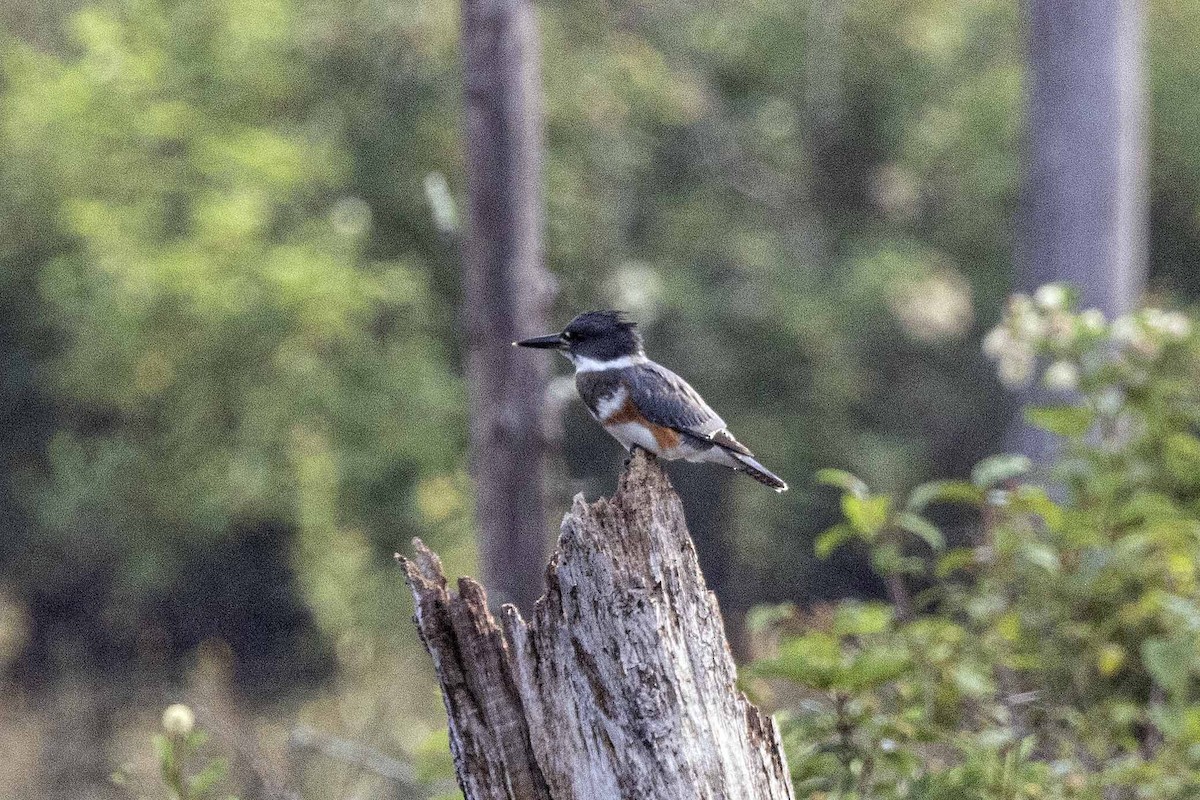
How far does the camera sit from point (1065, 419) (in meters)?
4.02

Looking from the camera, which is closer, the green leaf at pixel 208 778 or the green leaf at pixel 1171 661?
the green leaf at pixel 208 778

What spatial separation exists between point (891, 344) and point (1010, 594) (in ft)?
43.0

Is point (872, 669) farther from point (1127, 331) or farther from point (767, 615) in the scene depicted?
point (1127, 331)

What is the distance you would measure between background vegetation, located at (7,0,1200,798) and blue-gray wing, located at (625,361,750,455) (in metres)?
7.33

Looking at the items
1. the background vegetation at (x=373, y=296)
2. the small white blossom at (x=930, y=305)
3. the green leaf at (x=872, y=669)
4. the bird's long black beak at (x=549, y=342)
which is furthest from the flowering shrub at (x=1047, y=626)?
the small white blossom at (x=930, y=305)

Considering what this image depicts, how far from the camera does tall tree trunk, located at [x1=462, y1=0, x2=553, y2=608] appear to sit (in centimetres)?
706

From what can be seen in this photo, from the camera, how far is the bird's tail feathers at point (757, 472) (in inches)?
144

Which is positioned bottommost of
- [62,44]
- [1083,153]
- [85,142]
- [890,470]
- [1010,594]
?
[1010,594]

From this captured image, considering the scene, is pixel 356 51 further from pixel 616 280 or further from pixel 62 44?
pixel 62 44

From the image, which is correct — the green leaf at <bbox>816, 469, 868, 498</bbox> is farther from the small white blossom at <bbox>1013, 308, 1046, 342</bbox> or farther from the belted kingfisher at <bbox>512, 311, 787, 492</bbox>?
the small white blossom at <bbox>1013, 308, 1046, 342</bbox>

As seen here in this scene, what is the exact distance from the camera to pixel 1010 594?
420 centimetres

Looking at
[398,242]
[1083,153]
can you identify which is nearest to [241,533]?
[398,242]

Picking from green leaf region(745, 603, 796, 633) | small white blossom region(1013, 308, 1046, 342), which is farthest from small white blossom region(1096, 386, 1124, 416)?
green leaf region(745, 603, 796, 633)

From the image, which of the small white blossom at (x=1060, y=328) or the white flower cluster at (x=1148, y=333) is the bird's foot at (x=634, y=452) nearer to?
the small white blossom at (x=1060, y=328)
